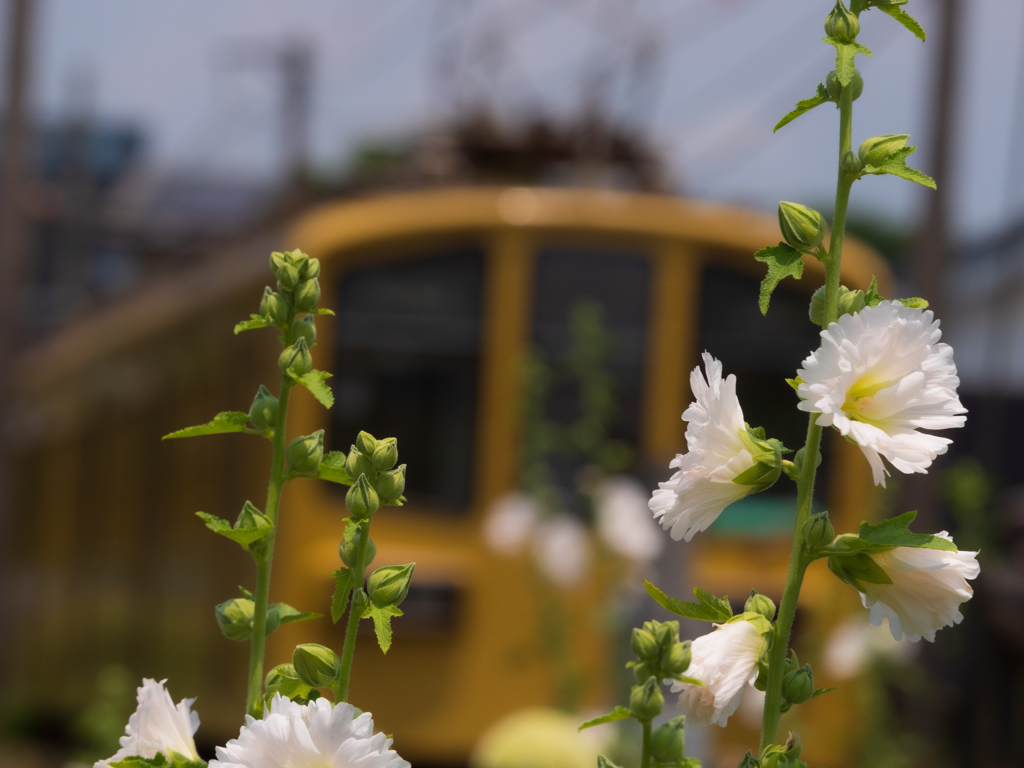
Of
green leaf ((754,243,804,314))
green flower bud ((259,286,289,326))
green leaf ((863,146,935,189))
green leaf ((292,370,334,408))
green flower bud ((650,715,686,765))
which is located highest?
green leaf ((863,146,935,189))

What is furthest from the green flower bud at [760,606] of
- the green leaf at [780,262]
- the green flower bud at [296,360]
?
the green flower bud at [296,360]

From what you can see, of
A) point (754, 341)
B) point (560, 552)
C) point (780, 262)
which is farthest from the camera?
point (754, 341)

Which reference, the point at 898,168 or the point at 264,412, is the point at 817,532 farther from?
the point at 264,412

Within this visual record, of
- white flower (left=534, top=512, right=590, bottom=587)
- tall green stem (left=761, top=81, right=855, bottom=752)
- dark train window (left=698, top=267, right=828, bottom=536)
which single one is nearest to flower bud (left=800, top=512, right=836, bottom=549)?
tall green stem (left=761, top=81, right=855, bottom=752)

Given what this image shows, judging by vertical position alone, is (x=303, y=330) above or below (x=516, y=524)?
above

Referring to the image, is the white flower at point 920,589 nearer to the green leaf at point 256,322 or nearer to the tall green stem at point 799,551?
the tall green stem at point 799,551

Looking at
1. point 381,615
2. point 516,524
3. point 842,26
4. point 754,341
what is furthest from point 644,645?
point 754,341

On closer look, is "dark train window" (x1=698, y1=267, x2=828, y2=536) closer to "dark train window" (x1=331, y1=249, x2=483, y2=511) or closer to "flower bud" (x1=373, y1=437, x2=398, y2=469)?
"dark train window" (x1=331, y1=249, x2=483, y2=511)
